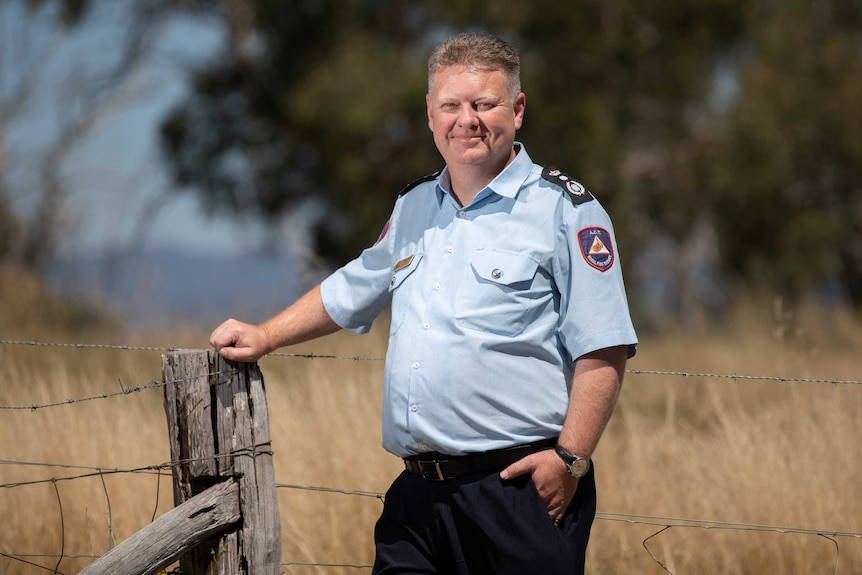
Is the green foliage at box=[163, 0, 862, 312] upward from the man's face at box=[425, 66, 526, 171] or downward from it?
upward

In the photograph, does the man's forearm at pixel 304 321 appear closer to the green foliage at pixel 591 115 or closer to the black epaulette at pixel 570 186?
the black epaulette at pixel 570 186

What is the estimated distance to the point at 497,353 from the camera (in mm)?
2676

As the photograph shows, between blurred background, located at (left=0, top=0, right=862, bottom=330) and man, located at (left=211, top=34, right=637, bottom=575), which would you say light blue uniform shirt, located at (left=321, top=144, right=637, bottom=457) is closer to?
man, located at (left=211, top=34, right=637, bottom=575)

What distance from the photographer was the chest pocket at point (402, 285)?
9.43 feet

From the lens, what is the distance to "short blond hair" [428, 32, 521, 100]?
2.76 meters

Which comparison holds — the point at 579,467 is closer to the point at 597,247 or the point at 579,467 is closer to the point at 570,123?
the point at 597,247

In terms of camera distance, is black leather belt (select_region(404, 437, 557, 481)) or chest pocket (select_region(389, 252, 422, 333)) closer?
black leather belt (select_region(404, 437, 557, 481))

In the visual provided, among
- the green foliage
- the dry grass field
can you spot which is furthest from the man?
the green foliage

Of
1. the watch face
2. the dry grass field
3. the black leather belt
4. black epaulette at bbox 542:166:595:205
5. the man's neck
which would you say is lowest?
the dry grass field

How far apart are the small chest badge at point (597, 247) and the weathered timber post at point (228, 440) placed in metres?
1.08

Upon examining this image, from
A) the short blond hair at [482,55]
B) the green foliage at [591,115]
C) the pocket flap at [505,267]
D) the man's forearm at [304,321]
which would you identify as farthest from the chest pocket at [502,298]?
the green foliage at [591,115]

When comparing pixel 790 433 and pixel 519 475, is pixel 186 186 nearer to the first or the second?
pixel 790 433

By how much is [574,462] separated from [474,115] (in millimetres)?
897

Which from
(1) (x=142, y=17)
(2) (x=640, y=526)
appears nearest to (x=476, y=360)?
(2) (x=640, y=526)
